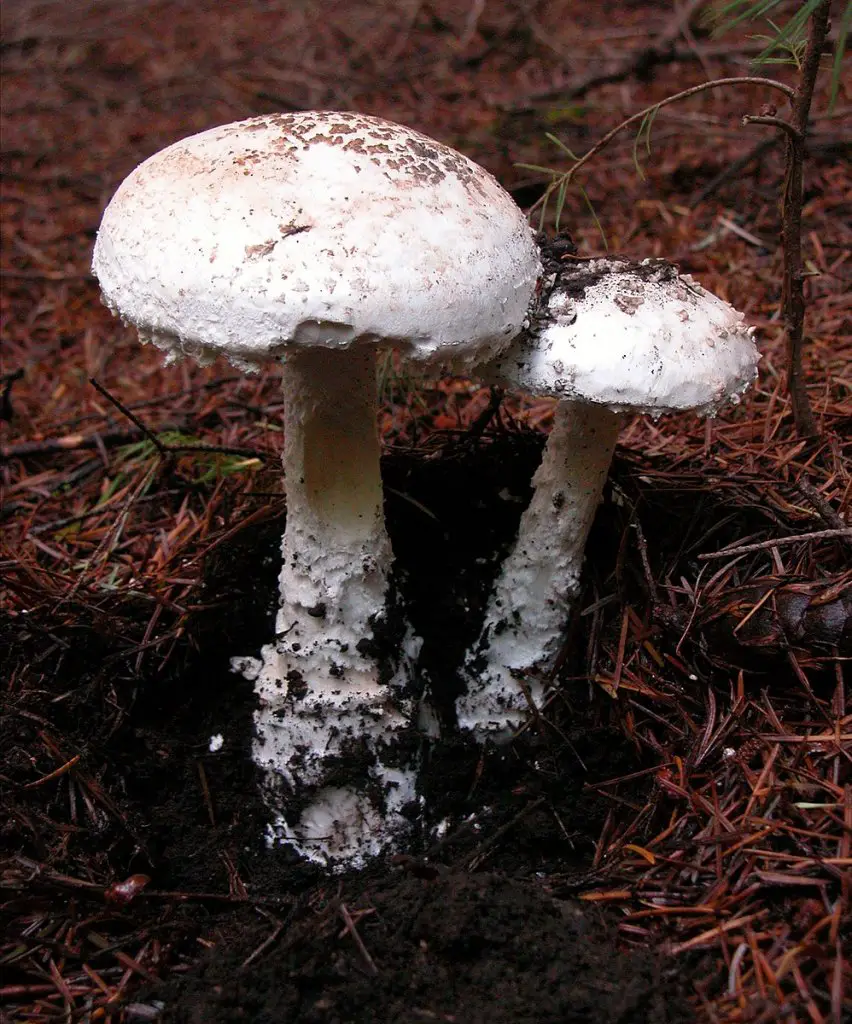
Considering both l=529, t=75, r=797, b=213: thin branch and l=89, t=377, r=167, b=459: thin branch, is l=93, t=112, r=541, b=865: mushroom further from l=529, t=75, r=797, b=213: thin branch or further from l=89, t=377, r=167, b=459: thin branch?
l=89, t=377, r=167, b=459: thin branch

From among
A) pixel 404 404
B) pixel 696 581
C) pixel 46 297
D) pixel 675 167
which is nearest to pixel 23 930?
pixel 696 581

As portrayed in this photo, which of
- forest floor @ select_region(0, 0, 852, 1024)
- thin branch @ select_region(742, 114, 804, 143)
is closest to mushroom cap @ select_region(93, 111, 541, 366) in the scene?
thin branch @ select_region(742, 114, 804, 143)

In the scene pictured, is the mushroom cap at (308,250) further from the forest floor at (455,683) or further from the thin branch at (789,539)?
the forest floor at (455,683)

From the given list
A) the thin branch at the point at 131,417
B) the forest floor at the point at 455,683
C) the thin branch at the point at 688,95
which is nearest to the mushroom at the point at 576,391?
the forest floor at the point at 455,683

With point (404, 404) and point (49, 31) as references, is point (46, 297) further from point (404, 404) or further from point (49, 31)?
point (49, 31)

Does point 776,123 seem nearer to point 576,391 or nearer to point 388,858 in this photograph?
point 576,391
